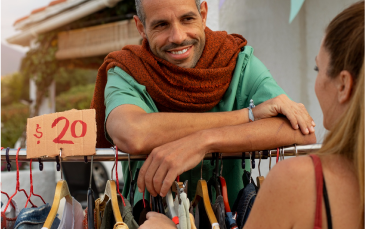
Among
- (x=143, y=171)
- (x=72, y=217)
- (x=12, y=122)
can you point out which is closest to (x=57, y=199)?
(x=72, y=217)

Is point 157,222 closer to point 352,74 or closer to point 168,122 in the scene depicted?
point 168,122

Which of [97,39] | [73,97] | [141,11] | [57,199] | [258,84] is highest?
[97,39]

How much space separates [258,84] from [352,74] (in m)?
0.79

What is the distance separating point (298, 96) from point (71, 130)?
295 centimetres

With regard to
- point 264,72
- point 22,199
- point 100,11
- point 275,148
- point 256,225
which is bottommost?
point 22,199

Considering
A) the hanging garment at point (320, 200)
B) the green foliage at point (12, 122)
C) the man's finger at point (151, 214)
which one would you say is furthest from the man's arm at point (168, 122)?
the green foliage at point (12, 122)

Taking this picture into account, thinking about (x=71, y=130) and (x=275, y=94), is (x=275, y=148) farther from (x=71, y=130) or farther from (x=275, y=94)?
(x=71, y=130)

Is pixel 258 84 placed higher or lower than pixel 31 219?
higher

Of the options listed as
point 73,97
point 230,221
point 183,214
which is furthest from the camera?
point 73,97

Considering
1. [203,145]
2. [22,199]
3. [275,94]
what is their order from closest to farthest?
1. [203,145]
2. [275,94]
3. [22,199]

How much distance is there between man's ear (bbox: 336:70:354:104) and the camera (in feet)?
3.28

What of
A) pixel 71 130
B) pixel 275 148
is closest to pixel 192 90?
pixel 275 148

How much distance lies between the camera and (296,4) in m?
3.51

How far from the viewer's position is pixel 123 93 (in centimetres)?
168
